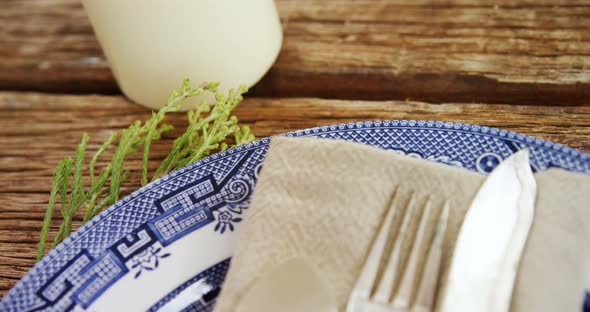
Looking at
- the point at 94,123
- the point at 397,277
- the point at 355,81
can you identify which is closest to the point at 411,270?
the point at 397,277

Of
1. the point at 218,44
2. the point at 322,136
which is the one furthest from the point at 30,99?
the point at 322,136

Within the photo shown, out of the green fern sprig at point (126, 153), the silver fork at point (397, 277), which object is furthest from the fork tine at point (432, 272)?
the green fern sprig at point (126, 153)

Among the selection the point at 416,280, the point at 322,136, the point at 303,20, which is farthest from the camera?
the point at 303,20

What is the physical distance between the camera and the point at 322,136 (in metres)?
0.53

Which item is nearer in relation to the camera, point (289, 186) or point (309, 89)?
point (289, 186)

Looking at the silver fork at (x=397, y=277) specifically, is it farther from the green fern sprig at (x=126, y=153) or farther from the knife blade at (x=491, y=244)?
the green fern sprig at (x=126, y=153)

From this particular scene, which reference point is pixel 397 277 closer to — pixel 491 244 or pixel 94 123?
pixel 491 244

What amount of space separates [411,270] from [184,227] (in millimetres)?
198

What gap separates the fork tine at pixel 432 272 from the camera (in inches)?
15.9

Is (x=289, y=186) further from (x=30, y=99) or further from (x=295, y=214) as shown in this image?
(x=30, y=99)

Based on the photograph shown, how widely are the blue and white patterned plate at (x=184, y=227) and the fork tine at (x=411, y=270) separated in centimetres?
9

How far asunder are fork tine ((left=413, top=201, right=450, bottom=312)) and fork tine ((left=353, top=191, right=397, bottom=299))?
3 centimetres

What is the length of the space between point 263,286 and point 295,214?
0.20 feet

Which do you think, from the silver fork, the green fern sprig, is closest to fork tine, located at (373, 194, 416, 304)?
the silver fork
